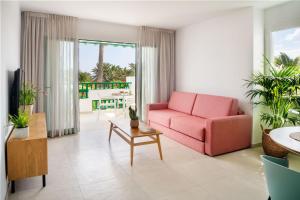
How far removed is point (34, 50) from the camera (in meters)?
4.10

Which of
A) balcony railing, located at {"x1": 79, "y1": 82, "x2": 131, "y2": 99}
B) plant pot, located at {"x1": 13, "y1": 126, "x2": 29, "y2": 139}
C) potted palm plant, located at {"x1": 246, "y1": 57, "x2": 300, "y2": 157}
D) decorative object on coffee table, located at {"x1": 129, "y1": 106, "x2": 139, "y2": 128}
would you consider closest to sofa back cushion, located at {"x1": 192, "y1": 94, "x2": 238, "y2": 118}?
potted palm plant, located at {"x1": 246, "y1": 57, "x2": 300, "y2": 157}

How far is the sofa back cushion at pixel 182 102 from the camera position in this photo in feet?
15.3

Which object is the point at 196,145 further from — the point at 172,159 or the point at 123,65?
the point at 123,65

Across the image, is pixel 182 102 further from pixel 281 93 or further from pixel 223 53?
pixel 281 93

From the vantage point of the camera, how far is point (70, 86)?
14.6 feet

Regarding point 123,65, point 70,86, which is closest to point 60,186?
point 70,86

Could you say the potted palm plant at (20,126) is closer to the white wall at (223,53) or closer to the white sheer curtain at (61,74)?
the white sheer curtain at (61,74)

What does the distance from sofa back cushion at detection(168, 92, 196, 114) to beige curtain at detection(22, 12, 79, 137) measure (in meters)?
2.29

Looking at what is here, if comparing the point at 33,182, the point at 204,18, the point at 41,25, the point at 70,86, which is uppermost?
the point at 204,18

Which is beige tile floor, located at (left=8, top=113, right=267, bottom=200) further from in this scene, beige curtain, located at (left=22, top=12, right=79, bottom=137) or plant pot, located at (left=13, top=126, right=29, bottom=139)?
beige curtain, located at (left=22, top=12, right=79, bottom=137)

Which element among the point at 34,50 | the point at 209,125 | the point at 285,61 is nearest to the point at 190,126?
the point at 209,125

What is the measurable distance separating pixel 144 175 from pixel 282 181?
5.81ft

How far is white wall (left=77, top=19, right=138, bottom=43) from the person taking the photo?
4.64 meters

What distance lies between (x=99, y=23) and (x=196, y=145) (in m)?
3.45
